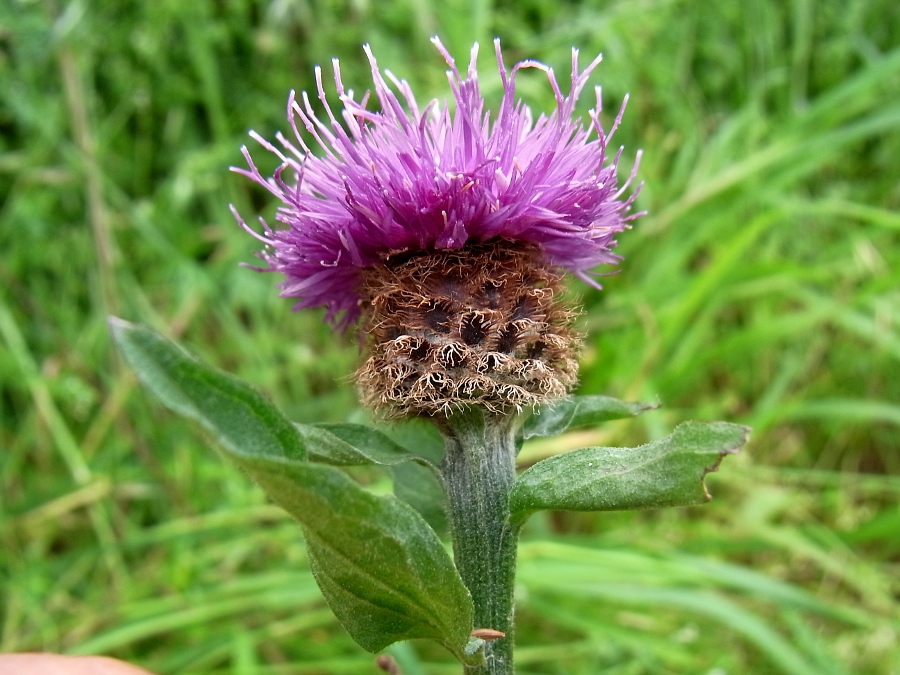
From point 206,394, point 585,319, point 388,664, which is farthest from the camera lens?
point 585,319

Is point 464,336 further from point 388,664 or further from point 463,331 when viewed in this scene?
point 388,664

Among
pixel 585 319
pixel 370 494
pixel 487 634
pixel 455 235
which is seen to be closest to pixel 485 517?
pixel 487 634

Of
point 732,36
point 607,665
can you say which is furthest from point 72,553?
point 732,36

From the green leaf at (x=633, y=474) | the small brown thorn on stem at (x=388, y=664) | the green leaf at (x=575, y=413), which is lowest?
the small brown thorn on stem at (x=388, y=664)

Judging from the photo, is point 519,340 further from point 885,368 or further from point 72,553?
point 885,368

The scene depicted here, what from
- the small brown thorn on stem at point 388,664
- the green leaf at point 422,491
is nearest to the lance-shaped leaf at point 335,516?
the small brown thorn on stem at point 388,664

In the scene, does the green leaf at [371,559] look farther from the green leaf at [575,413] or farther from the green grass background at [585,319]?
the green grass background at [585,319]

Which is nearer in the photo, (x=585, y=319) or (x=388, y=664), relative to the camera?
(x=388, y=664)
